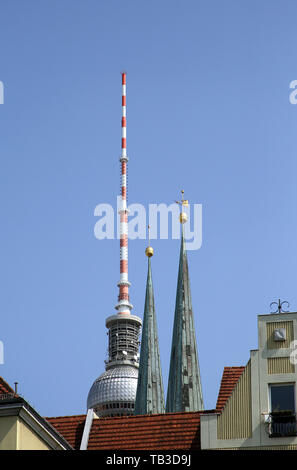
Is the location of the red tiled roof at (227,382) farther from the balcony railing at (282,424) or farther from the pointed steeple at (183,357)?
the pointed steeple at (183,357)

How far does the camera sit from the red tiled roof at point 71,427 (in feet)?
132

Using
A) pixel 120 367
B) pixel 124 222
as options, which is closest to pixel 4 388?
pixel 124 222

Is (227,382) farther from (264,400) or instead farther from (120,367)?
(120,367)

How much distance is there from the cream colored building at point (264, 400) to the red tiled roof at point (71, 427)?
4.77 metres

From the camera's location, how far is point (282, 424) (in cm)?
3628

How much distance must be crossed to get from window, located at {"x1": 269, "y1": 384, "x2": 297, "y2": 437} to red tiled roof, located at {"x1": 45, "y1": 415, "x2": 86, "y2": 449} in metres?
6.66

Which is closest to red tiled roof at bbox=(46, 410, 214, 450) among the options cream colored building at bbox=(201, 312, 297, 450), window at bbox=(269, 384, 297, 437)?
cream colored building at bbox=(201, 312, 297, 450)

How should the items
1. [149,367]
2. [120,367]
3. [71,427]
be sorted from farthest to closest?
[120,367] < [149,367] < [71,427]

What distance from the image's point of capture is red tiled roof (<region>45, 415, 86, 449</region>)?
132ft

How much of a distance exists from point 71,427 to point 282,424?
7701mm
